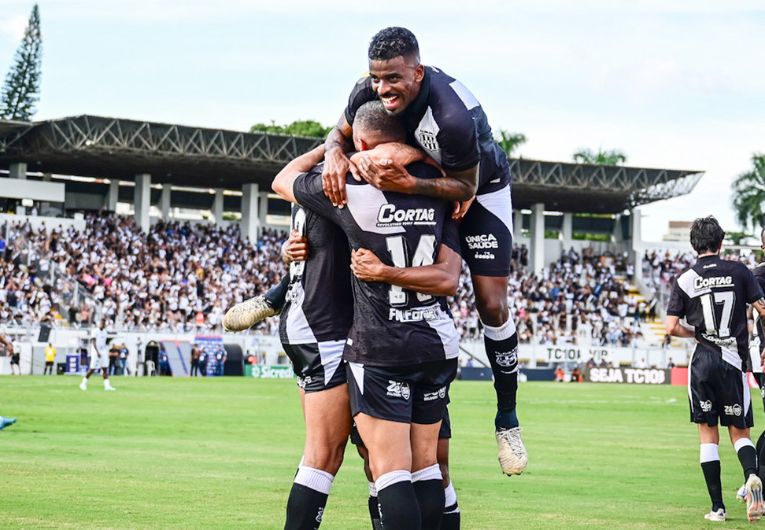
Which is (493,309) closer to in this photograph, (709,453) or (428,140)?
(428,140)

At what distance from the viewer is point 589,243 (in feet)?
277

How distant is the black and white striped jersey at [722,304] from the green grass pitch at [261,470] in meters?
1.63

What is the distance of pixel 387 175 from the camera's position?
661 cm

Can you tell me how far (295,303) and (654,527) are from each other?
173 inches

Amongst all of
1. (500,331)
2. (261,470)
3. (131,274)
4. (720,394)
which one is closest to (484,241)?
(500,331)

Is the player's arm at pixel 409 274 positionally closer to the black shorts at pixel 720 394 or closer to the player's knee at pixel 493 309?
the player's knee at pixel 493 309

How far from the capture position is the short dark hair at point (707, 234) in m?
11.7

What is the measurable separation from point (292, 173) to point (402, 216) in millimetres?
1031

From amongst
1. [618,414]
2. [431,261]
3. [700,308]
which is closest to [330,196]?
[431,261]

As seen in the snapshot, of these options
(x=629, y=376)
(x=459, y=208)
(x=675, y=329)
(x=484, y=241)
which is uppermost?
(x=459, y=208)

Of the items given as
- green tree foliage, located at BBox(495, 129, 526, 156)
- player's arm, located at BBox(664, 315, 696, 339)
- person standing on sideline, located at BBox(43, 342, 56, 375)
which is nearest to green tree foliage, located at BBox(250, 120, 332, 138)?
green tree foliage, located at BBox(495, 129, 526, 156)

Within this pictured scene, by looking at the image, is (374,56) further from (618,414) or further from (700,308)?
(618,414)

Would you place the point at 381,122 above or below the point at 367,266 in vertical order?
above

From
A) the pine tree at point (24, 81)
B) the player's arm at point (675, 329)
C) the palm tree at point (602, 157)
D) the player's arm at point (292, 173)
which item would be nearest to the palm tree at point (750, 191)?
the palm tree at point (602, 157)
